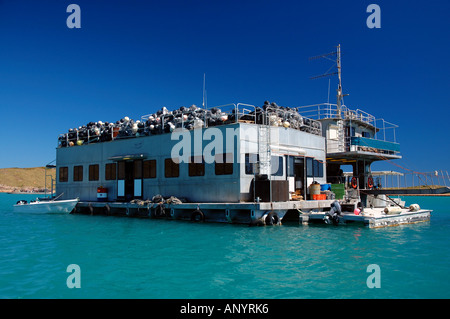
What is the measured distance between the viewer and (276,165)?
2241 cm

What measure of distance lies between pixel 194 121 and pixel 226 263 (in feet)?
46.1

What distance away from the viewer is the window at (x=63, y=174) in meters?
32.8

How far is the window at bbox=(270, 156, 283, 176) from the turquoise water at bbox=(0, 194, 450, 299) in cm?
535

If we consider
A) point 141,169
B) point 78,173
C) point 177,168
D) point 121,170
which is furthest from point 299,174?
point 78,173

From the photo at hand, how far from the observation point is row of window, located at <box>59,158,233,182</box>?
21766mm

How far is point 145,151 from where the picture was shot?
26016 mm

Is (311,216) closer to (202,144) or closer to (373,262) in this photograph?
(202,144)

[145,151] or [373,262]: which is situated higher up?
[145,151]

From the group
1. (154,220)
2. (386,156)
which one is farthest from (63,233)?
(386,156)

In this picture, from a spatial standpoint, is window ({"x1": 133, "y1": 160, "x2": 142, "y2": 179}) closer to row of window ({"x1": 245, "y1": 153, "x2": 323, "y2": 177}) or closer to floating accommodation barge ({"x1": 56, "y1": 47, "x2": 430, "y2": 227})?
floating accommodation barge ({"x1": 56, "y1": 47, "x2": 430, "y2": 227})

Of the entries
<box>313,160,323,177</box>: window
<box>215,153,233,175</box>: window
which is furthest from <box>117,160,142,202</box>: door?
<box>313,160,323,177</box>: window

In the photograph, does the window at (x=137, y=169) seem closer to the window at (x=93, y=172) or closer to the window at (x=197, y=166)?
the window at (x=93, y=172)

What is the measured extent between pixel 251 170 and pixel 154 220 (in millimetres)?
7194

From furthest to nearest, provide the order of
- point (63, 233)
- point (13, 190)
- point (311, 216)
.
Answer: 1. point (13, 190)
2. point (311, 216)
3. point (63, 233)
